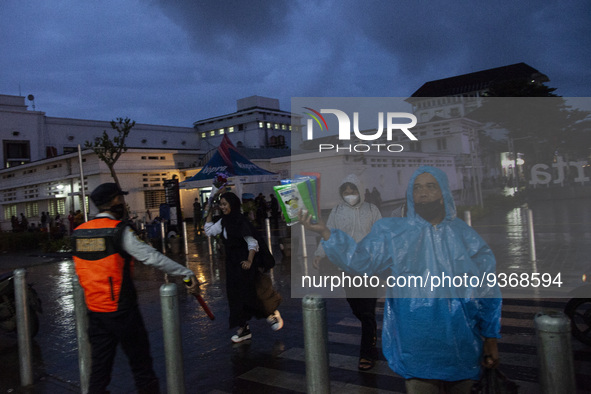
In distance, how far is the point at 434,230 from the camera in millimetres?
2420

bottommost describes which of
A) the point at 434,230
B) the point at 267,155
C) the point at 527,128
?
the point at 434,230

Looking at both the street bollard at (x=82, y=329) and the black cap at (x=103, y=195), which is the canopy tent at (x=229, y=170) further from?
the black cap at (x=103, y=195)

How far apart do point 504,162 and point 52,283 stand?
10.5 meters

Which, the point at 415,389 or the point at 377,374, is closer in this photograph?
the point at 415,389

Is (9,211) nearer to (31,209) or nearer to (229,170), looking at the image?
(31,209)

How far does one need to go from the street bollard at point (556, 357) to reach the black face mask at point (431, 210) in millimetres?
726

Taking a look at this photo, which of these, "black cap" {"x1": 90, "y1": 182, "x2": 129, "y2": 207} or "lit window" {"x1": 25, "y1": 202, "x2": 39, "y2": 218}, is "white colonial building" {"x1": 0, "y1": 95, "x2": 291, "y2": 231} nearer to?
"lit window" {"x1": 25, "y1": 202, "x2": 39, "y2": 218}

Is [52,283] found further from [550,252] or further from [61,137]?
[61,137]

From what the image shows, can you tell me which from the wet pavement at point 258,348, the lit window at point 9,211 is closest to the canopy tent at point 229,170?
the wet pavement at point 258,348

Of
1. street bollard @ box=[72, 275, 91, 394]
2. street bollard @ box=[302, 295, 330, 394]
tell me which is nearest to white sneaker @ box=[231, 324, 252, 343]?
street bollard @ box=[72, 275, 91, 394]

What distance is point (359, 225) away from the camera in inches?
175

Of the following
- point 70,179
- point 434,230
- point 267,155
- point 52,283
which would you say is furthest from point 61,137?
point 434,230

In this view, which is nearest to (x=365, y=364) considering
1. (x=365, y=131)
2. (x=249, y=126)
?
(x=365, y=131)

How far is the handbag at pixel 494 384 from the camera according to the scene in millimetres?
2291
